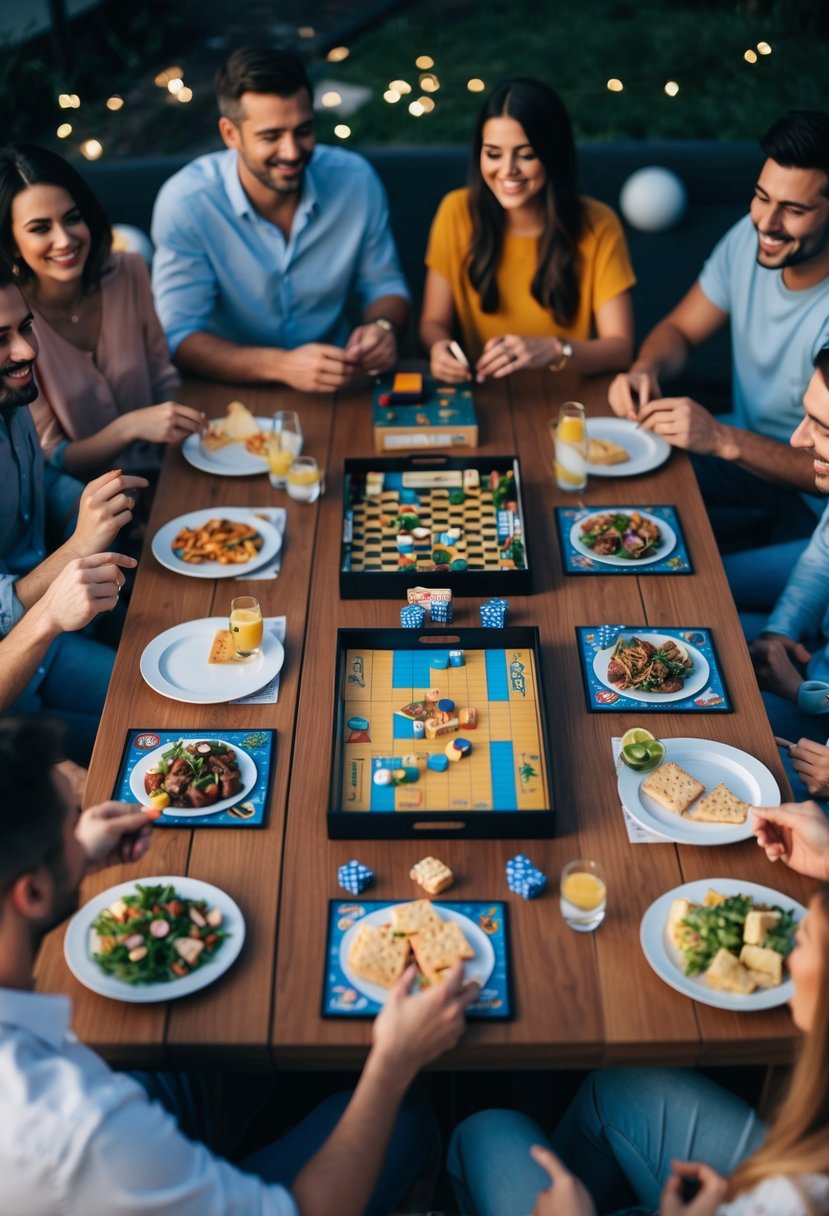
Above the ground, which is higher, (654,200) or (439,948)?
(654,200)

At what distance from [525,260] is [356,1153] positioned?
2442 millimetres

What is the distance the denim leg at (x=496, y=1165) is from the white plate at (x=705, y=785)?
0.49m

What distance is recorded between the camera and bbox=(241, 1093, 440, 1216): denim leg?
1726 millimetres

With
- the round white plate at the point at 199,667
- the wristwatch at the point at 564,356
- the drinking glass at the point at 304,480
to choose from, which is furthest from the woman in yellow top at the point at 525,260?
the round white plate at the point at 199,667

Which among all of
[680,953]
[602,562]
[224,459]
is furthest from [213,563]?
[680,953]

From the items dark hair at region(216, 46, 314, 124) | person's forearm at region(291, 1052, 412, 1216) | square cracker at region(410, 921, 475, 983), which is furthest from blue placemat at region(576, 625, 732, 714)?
dark hair at region(216, 46, 314, 124)

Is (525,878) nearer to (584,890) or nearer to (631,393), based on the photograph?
(584,890)

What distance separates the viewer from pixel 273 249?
3332mm

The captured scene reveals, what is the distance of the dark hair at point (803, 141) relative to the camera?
2787 mm

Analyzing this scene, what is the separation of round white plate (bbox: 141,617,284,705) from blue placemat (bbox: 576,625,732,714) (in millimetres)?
571

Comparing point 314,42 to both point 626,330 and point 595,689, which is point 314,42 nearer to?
point 626,330

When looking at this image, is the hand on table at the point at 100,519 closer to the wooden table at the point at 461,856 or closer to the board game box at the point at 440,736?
the wooden table at the point at 461,856

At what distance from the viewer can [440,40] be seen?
19.9 ft

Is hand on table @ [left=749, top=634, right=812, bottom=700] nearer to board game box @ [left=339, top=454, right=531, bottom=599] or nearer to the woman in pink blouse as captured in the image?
board game box @ [left=339, top=454, right=531, bottom=599]
